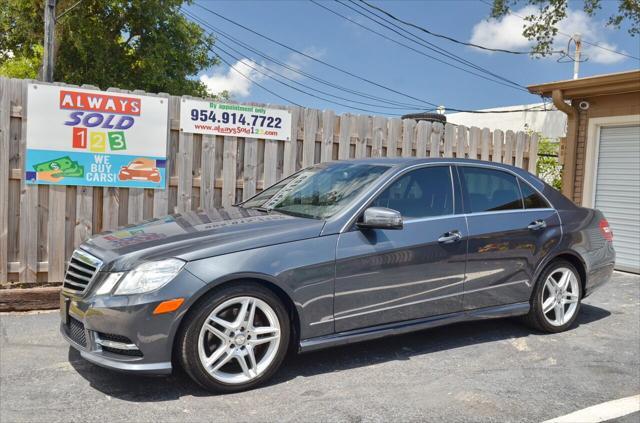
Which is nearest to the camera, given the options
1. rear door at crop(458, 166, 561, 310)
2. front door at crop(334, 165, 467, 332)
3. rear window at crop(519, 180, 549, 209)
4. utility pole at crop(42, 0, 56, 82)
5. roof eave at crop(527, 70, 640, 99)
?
front door at crop(334, 165, 467, 332)

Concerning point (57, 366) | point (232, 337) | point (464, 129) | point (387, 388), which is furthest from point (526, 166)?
point (57, 366)

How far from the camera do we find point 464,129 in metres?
8.30

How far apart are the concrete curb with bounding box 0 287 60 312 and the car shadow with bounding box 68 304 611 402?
1501 millimetres

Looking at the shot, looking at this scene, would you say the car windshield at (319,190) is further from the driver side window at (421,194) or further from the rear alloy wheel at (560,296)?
the rear alloy wheel at (560,296)

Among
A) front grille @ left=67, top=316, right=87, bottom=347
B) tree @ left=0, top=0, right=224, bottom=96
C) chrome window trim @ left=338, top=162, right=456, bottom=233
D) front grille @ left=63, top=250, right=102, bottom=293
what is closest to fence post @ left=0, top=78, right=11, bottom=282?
front grille @ left=63, top=250, right=102, bottom=293

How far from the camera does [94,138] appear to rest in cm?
604

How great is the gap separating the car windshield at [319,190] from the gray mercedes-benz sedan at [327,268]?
18 millimetres

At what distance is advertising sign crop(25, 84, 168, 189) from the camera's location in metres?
5.84

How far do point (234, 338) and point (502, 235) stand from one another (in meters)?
2.49

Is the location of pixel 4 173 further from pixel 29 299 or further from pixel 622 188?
pixel 622 188

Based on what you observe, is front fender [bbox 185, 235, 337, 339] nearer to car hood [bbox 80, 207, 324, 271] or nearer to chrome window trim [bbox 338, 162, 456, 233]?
car hood [bbox 80, 207, 324, 271]

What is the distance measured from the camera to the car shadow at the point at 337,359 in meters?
3.65

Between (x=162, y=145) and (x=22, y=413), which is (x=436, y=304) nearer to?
(x=22, y=413)

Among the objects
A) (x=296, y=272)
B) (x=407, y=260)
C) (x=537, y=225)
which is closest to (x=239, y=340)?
(x=296, y=272)
